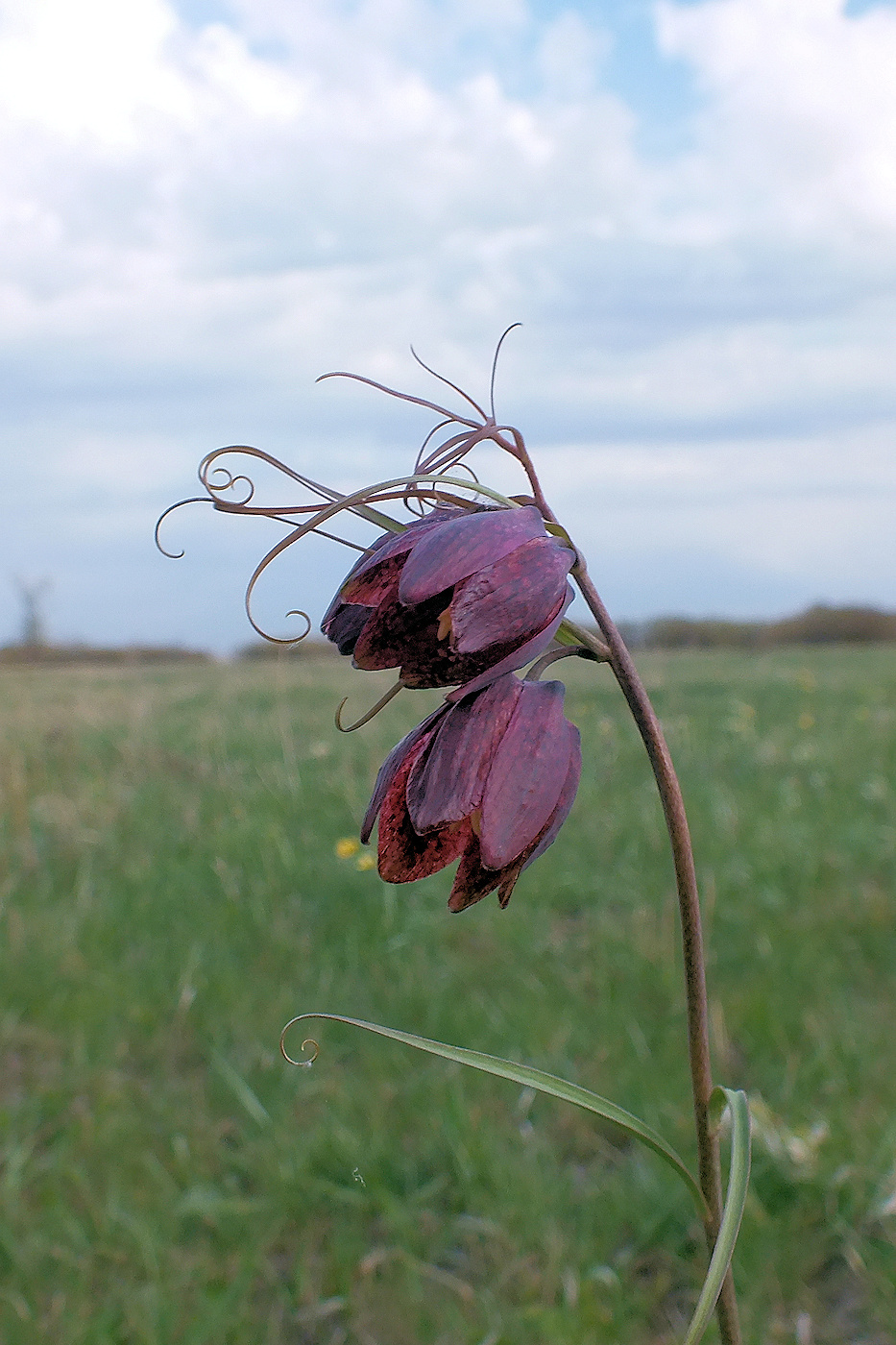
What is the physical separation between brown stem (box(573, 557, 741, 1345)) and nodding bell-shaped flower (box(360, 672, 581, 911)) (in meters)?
0.04

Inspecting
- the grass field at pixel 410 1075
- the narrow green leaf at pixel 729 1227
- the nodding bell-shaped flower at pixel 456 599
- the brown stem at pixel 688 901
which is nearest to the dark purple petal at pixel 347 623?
the nodding bell-shaped flower at pixel 456 599

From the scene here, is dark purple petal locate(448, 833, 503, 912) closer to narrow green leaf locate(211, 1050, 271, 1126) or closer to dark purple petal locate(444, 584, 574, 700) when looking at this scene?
dark purple petal locate(444, 584, 574, 700)

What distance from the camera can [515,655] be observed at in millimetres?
586

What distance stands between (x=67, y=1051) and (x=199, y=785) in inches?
68.2

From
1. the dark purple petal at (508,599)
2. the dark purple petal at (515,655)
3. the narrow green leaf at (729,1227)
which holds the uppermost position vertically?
the dark purple petal at (508,599)

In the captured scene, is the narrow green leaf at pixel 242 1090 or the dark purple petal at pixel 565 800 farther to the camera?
the narrow green leaf at pixel 242 1090

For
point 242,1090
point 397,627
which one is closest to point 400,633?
point 397,627

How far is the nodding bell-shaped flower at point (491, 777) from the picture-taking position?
0.61 meters

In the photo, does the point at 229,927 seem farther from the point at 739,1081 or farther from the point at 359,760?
the point at 359,760

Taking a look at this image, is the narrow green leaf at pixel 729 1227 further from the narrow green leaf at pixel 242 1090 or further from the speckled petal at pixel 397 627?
the narrow green leaf at pixel 242 1090

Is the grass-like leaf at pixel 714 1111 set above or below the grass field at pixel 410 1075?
above

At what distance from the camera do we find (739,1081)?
1.92 metres

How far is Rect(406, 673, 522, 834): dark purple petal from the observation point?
0.60 meters

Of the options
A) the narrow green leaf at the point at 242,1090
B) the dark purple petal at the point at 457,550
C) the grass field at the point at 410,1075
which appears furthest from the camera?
the narrow green leaf at the point at 242,1090
